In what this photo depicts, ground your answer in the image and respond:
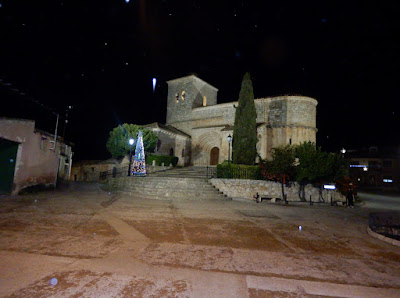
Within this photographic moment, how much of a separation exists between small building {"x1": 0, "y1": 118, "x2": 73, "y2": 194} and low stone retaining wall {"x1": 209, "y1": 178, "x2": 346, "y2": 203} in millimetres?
10226

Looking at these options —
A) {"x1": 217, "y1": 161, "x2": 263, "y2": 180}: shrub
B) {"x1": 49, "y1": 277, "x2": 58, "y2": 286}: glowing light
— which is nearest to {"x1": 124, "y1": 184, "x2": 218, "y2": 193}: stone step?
{"x1": 217, "y1": 161, "x2": 263, "y2": 180}: shrub

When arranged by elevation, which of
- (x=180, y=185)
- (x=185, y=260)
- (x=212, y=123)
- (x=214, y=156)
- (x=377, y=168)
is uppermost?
(x=212, y=123)

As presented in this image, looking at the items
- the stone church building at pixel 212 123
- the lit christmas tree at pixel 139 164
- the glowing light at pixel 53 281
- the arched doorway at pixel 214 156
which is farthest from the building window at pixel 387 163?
the glowing light at pixel 53 281

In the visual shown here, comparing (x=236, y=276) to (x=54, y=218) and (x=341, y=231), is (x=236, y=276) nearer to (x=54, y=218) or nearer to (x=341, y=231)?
(x=341, y=231)

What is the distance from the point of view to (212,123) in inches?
1145

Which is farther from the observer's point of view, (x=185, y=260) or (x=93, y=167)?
(x=93, y=167)

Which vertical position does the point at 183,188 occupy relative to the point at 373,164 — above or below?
below

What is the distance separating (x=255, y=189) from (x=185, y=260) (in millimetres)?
11972

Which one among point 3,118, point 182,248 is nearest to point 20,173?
point 3,118

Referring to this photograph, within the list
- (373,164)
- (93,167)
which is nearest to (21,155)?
(93,167)

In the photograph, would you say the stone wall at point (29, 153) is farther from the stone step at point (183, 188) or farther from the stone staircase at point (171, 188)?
the stone step at point (183, 188)

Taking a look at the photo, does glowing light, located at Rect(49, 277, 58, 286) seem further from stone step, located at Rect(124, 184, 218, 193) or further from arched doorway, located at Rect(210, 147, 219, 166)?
arched doorway, located at Rect(210, 147, 219, 166)

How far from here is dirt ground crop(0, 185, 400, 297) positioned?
3040mm

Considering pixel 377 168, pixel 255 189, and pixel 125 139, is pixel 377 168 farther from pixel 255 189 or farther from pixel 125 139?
pixel 125 139
